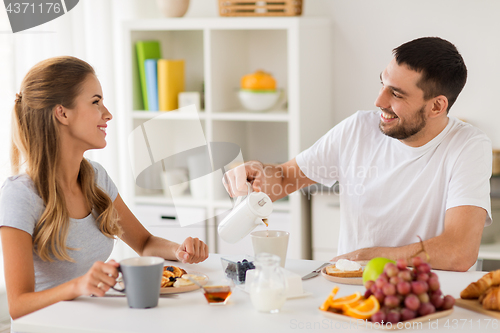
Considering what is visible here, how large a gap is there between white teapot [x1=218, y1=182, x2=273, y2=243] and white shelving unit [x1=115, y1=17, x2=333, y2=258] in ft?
4.14

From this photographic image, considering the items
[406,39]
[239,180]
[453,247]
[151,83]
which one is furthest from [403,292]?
[151,83]

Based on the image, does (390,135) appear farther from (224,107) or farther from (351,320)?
(224,107)

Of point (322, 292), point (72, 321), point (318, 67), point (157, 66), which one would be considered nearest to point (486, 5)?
point (318, 67)

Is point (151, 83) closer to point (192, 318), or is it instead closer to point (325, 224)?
point (325, 224)

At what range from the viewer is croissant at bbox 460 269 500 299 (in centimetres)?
109

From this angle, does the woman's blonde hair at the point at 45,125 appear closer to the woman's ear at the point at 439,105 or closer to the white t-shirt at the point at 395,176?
the white t-shirt at the point at 395,176

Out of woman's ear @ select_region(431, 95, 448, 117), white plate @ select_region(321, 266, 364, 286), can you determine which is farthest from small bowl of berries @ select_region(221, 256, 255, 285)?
woman's ear @ select_region(431, 95, 448, 117)

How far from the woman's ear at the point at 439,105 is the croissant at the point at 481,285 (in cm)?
71

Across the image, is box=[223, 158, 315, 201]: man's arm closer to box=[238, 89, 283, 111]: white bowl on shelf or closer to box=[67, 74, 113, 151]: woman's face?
box=[67, 74, 113, 151]: woman's face

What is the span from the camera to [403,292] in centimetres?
97

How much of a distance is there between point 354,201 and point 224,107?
4.15ft

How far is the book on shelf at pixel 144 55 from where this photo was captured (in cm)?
287

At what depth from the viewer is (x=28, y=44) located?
2.51 metres

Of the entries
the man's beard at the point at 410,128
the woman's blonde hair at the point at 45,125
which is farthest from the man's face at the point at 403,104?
the woman's blonde hair at the point at 45,125
